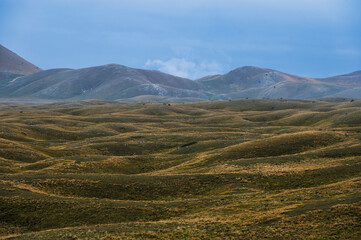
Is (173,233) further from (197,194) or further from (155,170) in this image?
(155,170)

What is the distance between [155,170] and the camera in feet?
232

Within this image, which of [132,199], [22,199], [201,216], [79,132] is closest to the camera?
[201,216]

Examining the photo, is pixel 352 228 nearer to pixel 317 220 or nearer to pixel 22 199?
pixel 317 220

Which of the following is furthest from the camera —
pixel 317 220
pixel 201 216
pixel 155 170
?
pixel 155 170

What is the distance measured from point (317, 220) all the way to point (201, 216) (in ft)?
41.5

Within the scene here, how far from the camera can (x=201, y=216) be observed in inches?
1462

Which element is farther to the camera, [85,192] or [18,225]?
[85,192]

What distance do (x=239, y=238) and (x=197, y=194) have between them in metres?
19.3

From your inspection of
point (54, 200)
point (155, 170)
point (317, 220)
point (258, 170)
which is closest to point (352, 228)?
point (317, 220)

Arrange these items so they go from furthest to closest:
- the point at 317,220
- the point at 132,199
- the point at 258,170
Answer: the point at 258,170 → the point at 132,199 → the point at 317,220

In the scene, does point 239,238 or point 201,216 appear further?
point 201,216

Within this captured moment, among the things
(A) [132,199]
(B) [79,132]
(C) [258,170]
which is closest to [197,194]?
(A) [132,199]

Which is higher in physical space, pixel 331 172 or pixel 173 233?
pixel 331 172

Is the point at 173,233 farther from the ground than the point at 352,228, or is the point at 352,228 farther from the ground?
the point at 352,228
